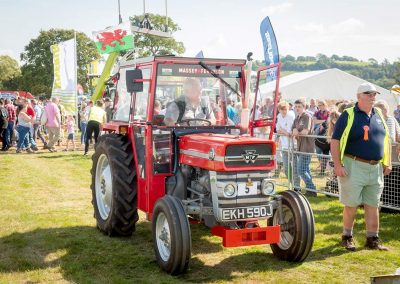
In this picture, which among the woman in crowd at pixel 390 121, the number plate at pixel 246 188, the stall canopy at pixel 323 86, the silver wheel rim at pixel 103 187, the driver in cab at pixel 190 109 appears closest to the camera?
the number plate at pixel 246 188

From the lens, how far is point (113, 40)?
41.7ft

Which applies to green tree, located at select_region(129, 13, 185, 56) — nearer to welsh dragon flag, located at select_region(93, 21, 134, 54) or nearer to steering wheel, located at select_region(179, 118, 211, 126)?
welsh dragon flag, located at select_region(93, 21, 134, 54)

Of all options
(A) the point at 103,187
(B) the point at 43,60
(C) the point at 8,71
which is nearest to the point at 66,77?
(A) the point at 103,187

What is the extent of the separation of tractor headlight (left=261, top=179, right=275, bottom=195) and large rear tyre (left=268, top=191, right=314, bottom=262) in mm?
275

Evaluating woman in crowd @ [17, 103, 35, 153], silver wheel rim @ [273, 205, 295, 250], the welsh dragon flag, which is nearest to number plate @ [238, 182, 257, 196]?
silver wheel rim @ [273, 205, 295, 250]

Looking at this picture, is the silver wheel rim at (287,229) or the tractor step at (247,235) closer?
the tractor step at (247,235)

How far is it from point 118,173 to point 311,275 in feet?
7.72

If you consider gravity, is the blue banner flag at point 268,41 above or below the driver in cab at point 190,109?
above

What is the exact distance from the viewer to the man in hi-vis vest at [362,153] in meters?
5.41

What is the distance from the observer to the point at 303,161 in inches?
350

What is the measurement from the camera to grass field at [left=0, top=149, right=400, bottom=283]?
475cm

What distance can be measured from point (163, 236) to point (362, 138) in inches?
93.5

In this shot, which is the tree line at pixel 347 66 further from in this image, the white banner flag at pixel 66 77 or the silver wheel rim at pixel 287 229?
the silver wheel rim at pixel 287 229

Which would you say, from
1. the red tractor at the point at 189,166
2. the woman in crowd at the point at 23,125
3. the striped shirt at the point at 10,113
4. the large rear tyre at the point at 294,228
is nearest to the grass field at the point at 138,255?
the large rear tyre at the point at 294,228
